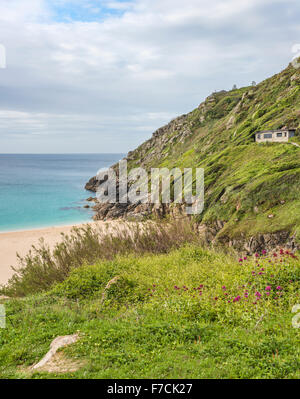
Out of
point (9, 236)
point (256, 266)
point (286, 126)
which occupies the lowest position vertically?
point (9, 236)

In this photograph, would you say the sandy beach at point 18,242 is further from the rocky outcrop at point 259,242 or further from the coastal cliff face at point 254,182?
the rocky outcrop at point 259,242

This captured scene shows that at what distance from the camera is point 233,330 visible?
6461mm

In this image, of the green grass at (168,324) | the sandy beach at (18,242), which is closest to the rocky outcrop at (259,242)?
the green grass at (168,324)

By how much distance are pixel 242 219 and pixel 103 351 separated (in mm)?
13099

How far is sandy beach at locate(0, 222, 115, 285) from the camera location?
859 inches

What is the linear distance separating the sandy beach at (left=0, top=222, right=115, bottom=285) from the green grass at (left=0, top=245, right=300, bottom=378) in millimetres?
11110

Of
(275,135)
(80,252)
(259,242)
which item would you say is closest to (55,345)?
(80,252)

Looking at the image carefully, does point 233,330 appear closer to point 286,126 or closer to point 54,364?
point 54,364

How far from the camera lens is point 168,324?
6871mm

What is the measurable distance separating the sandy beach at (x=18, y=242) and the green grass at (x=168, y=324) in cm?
1111

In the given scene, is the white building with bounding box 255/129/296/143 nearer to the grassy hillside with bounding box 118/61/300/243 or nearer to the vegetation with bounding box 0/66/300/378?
the grassy hillside with bounding box 118/61/300/243

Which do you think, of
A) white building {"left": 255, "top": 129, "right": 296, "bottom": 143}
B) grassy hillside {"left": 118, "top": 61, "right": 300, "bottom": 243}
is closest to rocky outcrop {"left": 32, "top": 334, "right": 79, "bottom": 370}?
grassy hillside {"left": 118, "top": 61, "right": 300, "bottom": 243}

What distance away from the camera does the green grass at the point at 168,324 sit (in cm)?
532
